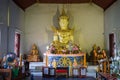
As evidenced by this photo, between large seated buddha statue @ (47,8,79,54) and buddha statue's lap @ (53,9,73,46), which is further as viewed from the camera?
buddha statue's lap @ (53,9,73,46)

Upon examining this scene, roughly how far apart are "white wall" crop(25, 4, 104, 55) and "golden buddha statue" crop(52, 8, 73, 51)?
75 cm

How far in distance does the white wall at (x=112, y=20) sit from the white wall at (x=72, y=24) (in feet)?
2.05

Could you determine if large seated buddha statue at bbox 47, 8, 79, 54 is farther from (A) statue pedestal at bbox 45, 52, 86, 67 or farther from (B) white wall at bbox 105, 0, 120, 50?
(B) white wall at bbox 105, 0, 120, 50

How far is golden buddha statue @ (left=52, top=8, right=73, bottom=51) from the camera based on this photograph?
14039 mm

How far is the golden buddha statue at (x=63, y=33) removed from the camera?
14.0 m

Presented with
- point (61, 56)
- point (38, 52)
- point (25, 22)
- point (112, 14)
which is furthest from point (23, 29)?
point (112, 14)

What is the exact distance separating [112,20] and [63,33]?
268 centimetres

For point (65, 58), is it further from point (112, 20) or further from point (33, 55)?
point (112, 20)

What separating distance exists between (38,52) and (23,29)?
1.51m

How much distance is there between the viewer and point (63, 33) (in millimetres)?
14109

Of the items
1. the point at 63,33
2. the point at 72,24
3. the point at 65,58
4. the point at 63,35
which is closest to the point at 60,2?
the point at 72,24

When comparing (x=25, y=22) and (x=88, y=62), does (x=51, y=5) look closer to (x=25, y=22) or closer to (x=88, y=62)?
(x=25, y=22)

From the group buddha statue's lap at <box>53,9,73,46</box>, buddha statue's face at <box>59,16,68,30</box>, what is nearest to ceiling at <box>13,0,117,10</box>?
buddha statue's lap at <box>53,9,73,46</box>

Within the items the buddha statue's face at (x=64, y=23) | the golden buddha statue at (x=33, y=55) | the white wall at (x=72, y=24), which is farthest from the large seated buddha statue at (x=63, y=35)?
the golden buddha statue at (x=33, y=55)
